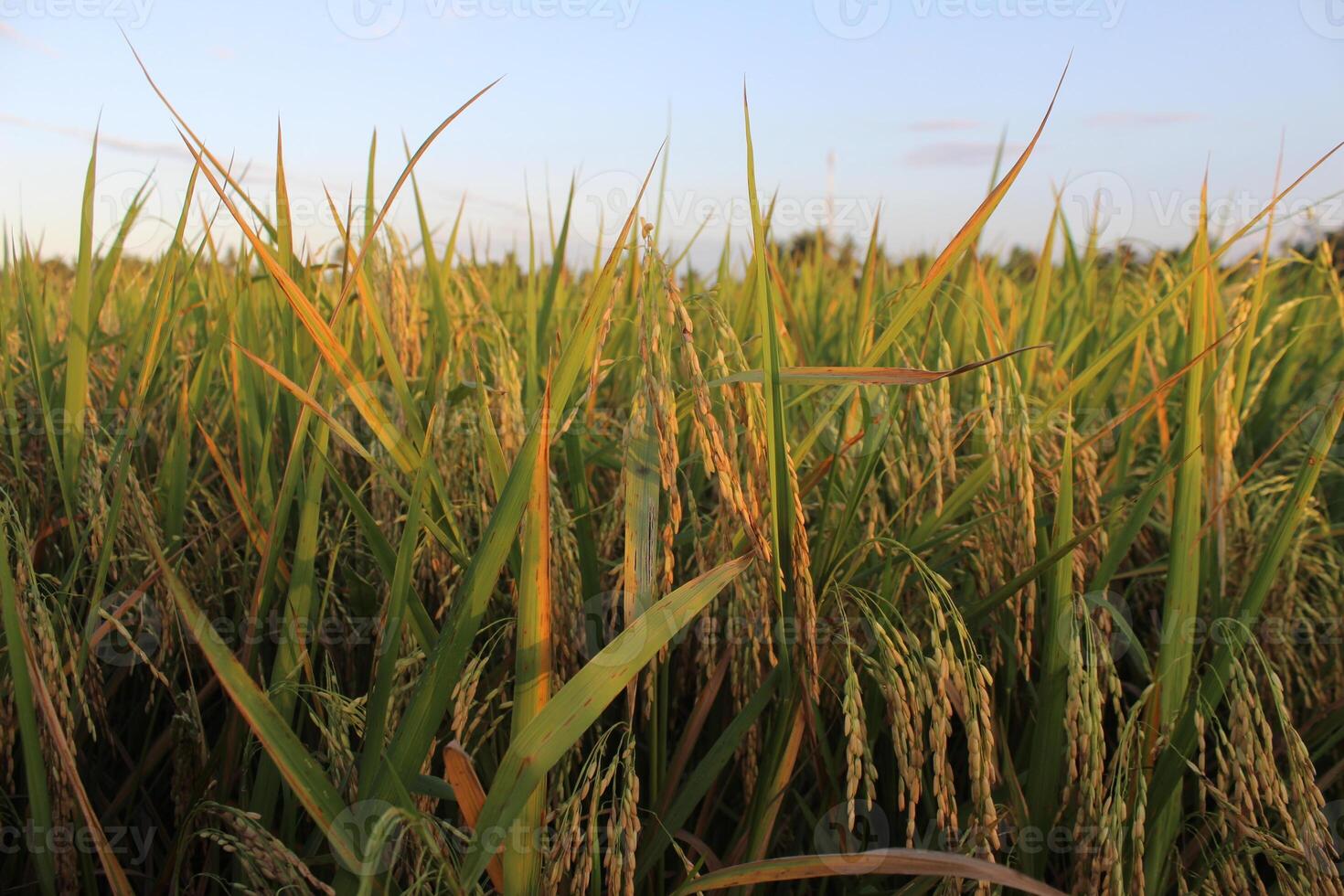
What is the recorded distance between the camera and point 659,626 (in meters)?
0.81

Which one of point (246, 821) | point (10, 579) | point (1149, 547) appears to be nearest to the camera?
point (246, 821)

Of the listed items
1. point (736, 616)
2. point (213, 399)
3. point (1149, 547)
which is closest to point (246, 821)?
point (736, 616)

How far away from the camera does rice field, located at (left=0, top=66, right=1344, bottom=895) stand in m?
0.83

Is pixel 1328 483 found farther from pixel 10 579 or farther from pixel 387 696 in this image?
pixel 10 579

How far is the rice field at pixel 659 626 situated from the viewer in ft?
2.73

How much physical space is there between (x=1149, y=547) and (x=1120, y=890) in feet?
2.88

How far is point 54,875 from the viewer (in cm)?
105

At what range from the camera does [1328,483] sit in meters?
1.72

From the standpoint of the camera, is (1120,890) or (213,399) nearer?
(1120,890)

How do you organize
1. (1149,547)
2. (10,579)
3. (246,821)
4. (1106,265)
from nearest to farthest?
(246,821) → (10,579) → (1149,547) → (1106,265)

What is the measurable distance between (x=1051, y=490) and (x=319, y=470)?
940mm

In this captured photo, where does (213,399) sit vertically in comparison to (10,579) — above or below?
above

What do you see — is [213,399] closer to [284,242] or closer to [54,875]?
[284,242]

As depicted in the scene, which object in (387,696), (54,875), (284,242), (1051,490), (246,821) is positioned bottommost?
(54,875)
